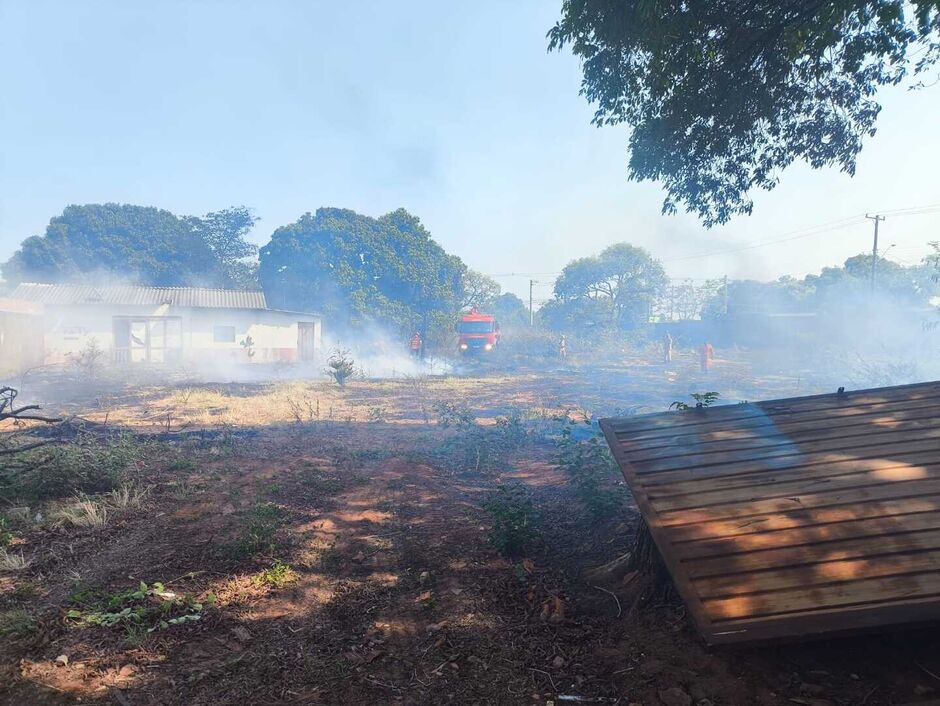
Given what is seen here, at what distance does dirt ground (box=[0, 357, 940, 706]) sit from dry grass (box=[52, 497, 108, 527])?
7 cm

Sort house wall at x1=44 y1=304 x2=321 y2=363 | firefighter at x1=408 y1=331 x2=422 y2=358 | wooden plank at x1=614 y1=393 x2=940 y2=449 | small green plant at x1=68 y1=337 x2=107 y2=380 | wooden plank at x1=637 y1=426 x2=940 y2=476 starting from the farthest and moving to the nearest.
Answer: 1. firefighter at x1=408 y1=331 x2=422 y2=358
2. house wall at x1=44 y1=304 x2=321 y2=363
3. small green plant at x1=68 y1=337 x2=107 y2=380
4. wooden plank at x1=614 y1=393 x2=940 y2=449
5. wooden plank at x1=637 y1=426 x2=940 y2=476

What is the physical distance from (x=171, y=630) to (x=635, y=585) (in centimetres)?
331

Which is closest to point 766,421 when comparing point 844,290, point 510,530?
point 510,530

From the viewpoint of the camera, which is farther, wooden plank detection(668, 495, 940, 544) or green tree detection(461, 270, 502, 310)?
green tree detection(461, 270, 502, 310)

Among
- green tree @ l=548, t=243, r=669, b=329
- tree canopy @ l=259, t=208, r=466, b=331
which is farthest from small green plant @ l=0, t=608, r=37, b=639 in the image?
green tree @ l=548, t=243, r=669, b=329

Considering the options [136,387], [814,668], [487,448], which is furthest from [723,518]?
[136,387]

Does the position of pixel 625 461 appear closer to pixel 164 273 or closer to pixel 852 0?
pixel 852 0

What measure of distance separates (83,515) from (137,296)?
25.0 m

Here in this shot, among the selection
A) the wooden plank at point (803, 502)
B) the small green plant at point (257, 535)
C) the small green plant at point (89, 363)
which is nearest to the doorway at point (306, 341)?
the small green plant at point (89, 363)

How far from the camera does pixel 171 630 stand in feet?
11.1

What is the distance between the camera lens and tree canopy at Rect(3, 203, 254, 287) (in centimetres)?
3644

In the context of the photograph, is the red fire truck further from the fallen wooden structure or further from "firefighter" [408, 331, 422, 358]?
the fallen wooden structure

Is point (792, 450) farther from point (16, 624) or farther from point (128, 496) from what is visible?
point (128, 496)

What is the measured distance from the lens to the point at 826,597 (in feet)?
8.03
